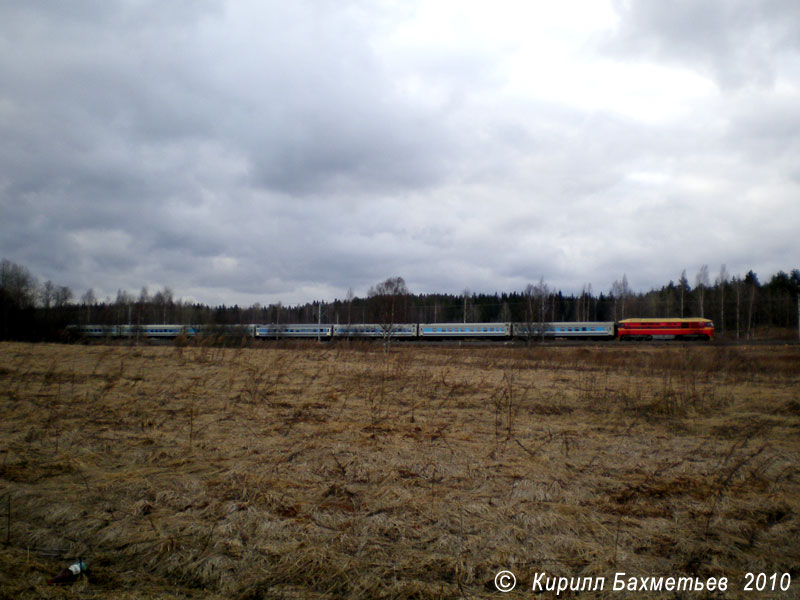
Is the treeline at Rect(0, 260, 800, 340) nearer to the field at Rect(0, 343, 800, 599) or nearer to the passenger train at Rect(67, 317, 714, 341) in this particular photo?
the passenger train at Rect(67, 317, 714, 341)

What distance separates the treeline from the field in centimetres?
3560

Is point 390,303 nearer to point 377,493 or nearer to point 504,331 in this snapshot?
point 504,331

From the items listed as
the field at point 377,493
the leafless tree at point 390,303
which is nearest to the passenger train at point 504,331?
the leafless tree at point 390,303

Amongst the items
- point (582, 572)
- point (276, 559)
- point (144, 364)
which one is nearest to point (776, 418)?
point (582, 572)

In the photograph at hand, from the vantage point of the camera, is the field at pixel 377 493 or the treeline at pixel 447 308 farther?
the treeline at pixel 447 308

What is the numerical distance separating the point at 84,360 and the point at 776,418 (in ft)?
68.1

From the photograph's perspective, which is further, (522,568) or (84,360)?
(84,360)

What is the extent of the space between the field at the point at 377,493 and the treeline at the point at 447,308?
35.6 metres

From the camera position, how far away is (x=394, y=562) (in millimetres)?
3932

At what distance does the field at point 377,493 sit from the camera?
3.83 metres

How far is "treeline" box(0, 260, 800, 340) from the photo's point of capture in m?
48.6

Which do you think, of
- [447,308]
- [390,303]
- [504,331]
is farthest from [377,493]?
[447,308]

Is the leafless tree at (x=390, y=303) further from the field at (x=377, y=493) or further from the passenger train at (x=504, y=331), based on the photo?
the field at (x=377, y=493)

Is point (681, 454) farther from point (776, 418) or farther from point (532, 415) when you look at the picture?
point (776, 418)
